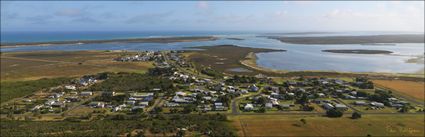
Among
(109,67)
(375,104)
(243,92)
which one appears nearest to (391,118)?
(375,104)

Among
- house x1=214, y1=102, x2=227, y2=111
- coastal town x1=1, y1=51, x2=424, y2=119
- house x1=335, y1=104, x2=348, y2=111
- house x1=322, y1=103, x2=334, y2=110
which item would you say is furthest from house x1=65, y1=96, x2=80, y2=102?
house x1=335, y1=104, x2=348, y2=111

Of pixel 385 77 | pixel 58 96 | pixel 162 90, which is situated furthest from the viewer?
pixel 385 77

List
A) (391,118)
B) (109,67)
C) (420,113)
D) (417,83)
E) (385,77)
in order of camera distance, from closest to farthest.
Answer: (391,118) → (420,113) → (417,83) → (385,77) → (109,67)

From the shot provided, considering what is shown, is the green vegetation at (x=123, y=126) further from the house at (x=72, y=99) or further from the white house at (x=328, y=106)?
the white house at (x=328, y=106)

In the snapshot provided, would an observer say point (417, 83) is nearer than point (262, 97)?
No

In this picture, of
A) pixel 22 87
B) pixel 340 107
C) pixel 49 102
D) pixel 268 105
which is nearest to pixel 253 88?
pixel 268 105

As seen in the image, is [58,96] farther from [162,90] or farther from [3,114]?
[162,90]
